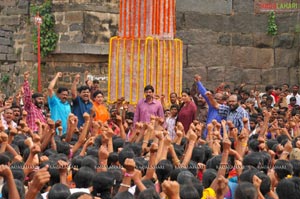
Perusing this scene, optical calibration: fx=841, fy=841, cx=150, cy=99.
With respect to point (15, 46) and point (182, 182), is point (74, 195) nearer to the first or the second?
point (182, 182)

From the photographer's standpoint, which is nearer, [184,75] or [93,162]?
[93,162]

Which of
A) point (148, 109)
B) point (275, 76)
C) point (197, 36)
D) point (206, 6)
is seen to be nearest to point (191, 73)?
point (197, 36)

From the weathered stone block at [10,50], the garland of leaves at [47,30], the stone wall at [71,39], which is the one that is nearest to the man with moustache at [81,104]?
the stone wall at [71,39]

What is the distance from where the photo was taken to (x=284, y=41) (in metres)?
18.5

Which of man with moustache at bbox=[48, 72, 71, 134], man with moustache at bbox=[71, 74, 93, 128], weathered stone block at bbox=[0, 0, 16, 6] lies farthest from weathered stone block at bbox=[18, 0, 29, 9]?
man with moustache at bbox=[48, 72, 71, 134]

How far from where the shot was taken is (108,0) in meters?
18.3

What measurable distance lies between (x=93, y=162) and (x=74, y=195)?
4.98ft

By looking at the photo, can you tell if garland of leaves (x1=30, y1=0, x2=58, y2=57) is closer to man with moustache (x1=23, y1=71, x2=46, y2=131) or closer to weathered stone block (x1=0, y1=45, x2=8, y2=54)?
weathered stone block (x1=0, y1=45, x2=8, y2=54)

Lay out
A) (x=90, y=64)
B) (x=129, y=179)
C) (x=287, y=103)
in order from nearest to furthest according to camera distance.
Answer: (x=129, y=179), (x=287, y=103), (x=90, y=64)

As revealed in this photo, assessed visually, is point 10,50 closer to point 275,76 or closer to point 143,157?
point 275,76

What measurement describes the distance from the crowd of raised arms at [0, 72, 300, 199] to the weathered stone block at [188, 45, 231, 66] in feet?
18.1

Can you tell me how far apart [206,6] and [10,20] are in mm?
4518

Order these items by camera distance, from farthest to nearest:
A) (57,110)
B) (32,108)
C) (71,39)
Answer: (71,39) → (32,108) → (57,110)

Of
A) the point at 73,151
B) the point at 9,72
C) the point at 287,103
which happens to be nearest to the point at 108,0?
the point at 9,72
